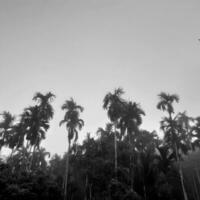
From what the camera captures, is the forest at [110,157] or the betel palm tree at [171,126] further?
the betel palm tree at [171,126]

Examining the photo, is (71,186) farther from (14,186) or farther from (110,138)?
(14,186)

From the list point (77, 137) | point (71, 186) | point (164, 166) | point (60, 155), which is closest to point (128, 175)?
point (164, 166)

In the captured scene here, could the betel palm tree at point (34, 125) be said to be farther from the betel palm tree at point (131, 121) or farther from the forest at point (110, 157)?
the betel palm tree at point (131, 121)

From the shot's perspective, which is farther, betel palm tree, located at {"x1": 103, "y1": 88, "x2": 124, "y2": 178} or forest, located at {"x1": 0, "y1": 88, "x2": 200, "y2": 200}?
betel palm tree, located at {"x1": 103, "y1": 88, "x2": 124, "y2": 178}

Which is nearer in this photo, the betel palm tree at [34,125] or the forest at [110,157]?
the forest at [110,157]

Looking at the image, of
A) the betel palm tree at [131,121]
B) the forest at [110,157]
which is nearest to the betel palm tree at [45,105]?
the forest at [110,157]

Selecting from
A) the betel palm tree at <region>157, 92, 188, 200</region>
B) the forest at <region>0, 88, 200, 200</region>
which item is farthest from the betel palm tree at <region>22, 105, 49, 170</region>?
the betel palm tree at <region>157, 92, 188, 200</region>

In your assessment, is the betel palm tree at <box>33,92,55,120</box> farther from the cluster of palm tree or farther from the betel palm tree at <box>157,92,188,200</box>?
the betel palm tree at <box>157,92,188,200</box>

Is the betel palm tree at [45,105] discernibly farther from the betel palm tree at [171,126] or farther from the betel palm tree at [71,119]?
the betel palm tree at [171,126]

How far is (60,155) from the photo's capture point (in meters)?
65.7

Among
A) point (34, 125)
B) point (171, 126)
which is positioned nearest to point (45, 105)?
point (34, 125)

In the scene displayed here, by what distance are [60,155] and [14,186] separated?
1866 inches

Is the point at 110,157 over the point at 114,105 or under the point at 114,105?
under

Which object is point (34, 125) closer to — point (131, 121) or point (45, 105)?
→ point (45, 105)
